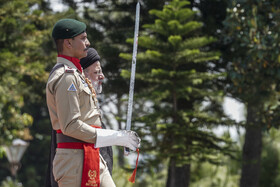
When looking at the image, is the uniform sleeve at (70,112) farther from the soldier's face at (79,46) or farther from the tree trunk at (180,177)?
the tree trunk at (180,177)

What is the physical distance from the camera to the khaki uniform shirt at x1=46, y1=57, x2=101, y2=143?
3.69m

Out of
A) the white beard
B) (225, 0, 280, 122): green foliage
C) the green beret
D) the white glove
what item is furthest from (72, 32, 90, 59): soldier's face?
(225, 0, 280, 122): green foliage

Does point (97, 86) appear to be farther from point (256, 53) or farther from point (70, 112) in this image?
point (256, 53)

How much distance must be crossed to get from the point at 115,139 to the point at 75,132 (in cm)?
29

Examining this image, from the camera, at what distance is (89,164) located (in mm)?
3785

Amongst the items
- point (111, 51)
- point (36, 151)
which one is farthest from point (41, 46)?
point (36, 151)

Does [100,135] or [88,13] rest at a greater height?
[88,13]

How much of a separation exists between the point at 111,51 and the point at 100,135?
31.8 ft

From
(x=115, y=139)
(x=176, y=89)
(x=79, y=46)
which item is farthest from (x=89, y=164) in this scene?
(x=176, y=89)

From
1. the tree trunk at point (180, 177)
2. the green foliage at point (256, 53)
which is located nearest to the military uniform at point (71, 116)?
the green foliage at point (256, 53)

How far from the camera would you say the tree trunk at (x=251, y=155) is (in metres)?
14.1

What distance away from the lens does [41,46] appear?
635 inches

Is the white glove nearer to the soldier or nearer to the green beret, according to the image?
the soldier

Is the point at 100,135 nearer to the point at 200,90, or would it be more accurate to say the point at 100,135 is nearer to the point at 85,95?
the point at 85,95
